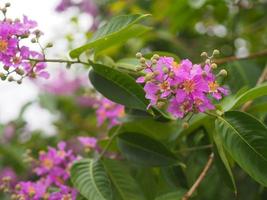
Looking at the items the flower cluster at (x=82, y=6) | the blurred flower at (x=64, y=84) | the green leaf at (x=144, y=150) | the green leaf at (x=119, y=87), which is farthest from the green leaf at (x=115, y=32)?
the blurred flower at (x=64, y=84)

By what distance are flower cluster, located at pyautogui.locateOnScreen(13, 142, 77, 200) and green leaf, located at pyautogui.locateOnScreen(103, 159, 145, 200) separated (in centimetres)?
11

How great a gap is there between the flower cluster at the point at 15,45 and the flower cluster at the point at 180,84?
0.27 meters

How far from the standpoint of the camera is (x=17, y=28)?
3.74 ft

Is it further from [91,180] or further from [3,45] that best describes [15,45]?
[91,180]

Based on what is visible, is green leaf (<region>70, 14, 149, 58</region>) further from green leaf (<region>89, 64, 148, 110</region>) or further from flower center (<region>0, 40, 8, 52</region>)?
flower center (<region>0, 40, 8, 52</region>)

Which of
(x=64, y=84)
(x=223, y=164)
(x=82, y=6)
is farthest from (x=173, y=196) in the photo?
(x=64, y=84)

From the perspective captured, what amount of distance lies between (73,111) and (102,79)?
1.55 m

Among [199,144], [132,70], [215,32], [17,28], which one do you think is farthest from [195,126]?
[215,32]

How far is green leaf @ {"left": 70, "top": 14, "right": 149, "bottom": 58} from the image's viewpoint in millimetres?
1126

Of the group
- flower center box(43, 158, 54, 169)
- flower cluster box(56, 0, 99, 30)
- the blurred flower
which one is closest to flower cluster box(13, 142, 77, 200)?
flower center box(43, 158, 54, 169)

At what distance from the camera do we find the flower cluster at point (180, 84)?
1023 mm

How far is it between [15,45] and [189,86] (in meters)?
0.40

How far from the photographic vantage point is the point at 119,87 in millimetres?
1180

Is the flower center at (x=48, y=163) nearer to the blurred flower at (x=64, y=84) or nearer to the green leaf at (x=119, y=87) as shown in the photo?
the green leaf at (x=119, y=87)
